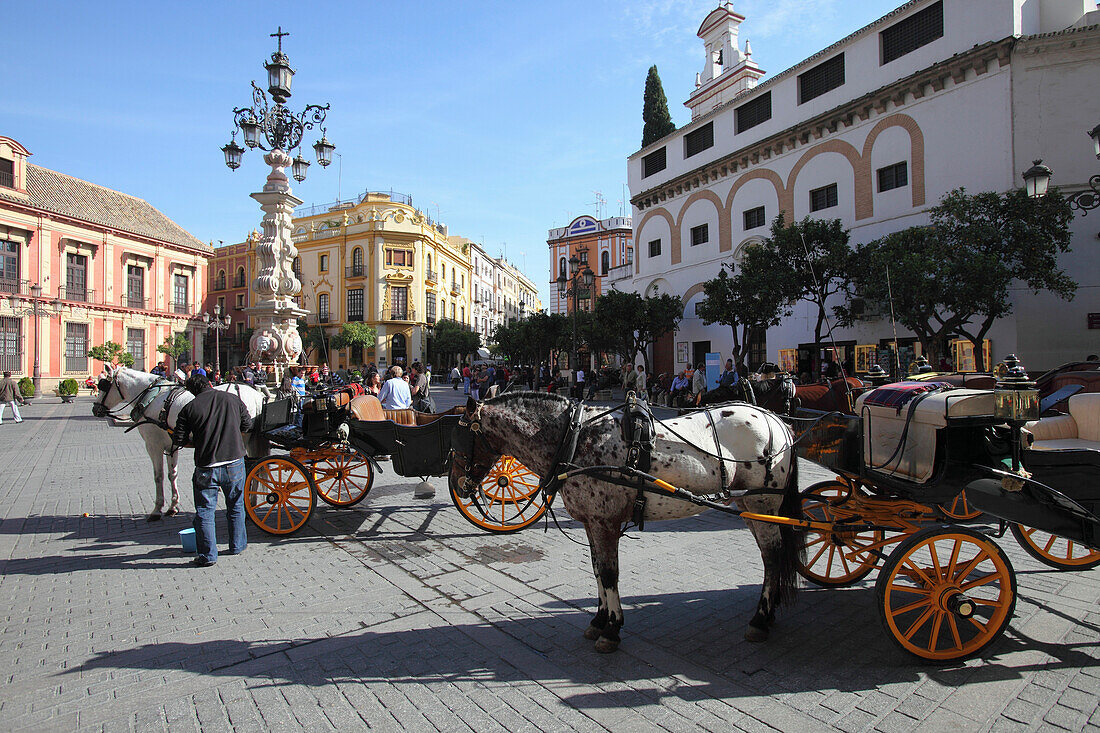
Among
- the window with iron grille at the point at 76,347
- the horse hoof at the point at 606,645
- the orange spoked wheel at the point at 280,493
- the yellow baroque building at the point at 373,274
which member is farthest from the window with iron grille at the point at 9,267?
the horse hoof at the point at 606,645

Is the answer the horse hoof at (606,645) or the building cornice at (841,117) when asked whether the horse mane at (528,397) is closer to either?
the horse hoof at (606,645)

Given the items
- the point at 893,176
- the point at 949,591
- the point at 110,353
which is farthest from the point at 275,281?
the point at 110,353

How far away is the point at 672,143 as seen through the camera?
28.8m

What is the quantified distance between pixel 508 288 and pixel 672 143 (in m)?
57.0

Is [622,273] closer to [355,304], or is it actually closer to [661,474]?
[355,304]

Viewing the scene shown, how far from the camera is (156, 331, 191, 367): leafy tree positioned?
35344 mm

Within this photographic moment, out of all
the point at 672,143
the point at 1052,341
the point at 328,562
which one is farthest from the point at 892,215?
the point at 328,562

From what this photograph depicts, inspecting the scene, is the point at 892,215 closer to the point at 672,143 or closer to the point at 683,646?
the point at 672,143

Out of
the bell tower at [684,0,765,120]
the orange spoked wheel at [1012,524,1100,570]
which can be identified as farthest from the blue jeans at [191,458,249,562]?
the bell tower at [684,0,765,120]

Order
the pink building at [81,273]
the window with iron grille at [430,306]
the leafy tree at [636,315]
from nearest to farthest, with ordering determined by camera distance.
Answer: the leafy tree at [636,315], the pink building at [81,273], the window with iron grille at [430,306]

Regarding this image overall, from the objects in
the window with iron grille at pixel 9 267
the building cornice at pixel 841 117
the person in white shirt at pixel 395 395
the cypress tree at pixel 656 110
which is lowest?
the person in white shirt at pixel 395 395

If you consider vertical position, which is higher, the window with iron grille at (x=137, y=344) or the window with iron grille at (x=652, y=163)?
the window with iron grille at (x=652, y=163)

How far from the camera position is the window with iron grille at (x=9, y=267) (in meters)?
30.6

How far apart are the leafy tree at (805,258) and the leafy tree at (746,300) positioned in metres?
0.26
